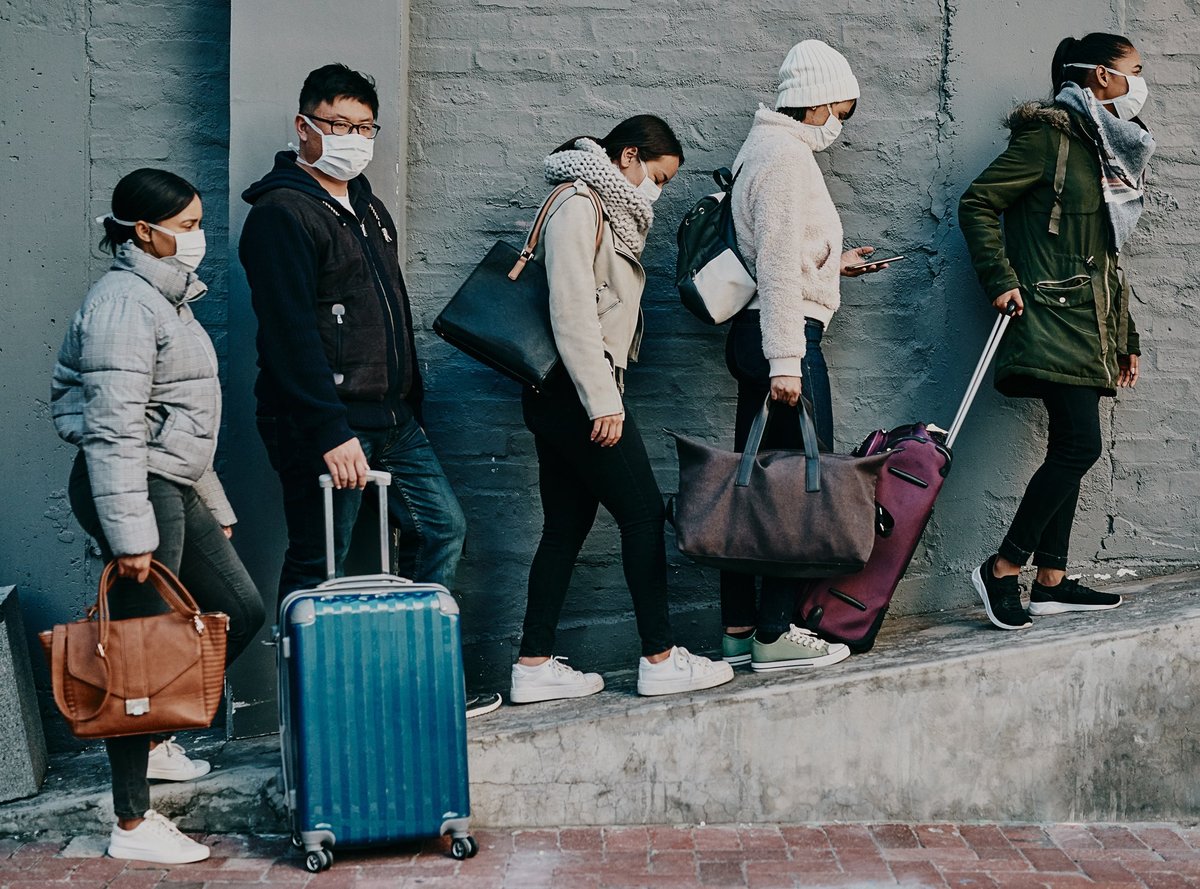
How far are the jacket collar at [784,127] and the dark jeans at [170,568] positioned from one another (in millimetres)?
2104

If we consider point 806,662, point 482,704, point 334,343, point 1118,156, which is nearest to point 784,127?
point 1118,156

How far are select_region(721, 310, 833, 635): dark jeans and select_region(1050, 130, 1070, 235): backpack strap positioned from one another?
89cm

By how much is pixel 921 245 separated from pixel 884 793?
6.44ft

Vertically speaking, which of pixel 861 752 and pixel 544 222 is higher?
pixel 544 222

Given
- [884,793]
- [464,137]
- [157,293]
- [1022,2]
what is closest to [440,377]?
[464,137]

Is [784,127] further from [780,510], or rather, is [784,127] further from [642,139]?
[780,510]

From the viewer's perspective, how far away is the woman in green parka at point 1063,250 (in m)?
4.59

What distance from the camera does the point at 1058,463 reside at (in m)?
4.61

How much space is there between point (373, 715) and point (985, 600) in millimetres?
2119

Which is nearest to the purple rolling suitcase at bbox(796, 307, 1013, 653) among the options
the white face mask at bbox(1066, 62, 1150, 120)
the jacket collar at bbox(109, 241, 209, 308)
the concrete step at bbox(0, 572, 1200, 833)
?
the concrete step at bbox(0, 572, 1200, 833)

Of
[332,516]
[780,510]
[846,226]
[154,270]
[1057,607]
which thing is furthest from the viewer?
[846,226]

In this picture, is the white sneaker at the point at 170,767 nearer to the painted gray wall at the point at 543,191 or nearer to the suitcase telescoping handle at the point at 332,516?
the painted gray wall at the point at 543,191

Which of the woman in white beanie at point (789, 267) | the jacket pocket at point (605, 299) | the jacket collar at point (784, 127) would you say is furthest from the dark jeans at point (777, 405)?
the jacket collar at point (784, 127)

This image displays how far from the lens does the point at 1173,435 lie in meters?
5.10
